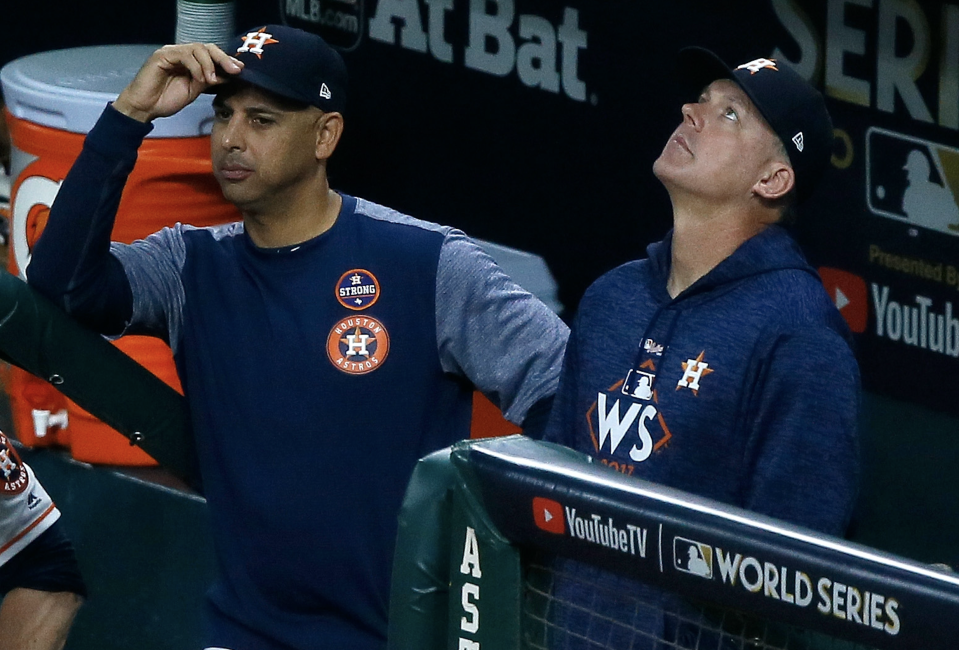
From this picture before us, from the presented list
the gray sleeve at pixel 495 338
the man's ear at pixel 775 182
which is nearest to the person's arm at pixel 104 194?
the gray sleeve at pixel 495 338

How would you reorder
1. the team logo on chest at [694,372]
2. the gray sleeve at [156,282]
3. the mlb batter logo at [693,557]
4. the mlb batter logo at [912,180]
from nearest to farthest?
the mlb batter logo at [693,557] < the team logo on chest at [694,372] < the gray sleeve at [156,282] < the mlb batter logo at [912,180]

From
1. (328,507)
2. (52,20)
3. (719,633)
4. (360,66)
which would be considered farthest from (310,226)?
(52,20)

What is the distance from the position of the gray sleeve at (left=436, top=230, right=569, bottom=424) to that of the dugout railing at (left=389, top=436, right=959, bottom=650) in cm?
88

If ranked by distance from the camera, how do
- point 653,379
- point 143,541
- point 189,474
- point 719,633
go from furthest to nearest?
point 143,541 → point 189,474 → point 653,379 → point 719,633

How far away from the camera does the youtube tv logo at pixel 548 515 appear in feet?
5.32

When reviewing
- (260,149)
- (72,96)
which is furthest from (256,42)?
(72,96)

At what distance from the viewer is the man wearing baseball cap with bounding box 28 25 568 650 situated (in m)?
2.64

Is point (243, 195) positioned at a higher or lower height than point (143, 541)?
higher

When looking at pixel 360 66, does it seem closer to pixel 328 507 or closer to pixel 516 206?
pixel 516 206

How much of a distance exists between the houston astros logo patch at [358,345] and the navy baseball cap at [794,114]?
2.41 ft

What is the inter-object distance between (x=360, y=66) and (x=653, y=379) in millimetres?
2697

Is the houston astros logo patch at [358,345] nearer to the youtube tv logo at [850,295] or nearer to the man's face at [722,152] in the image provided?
the man's face at [722,152]

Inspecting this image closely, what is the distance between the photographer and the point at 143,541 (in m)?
4.02

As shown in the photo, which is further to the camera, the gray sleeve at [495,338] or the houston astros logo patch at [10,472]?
the houston astros logo patch at [10,472]
